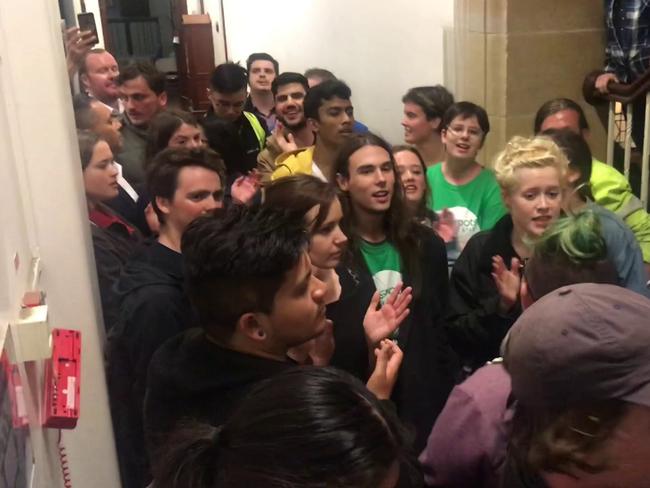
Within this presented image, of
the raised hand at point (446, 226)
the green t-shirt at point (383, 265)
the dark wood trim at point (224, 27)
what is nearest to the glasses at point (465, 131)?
the raised hand at point (446, 226)

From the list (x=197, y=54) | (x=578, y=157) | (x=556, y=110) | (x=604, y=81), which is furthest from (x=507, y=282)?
(x=197, y=54)

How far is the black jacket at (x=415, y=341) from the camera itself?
6.07ft

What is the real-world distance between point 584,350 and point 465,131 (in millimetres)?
2085

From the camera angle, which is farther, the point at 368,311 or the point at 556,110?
the point at 556,110

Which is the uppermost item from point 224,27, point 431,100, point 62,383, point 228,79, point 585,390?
point 224,27

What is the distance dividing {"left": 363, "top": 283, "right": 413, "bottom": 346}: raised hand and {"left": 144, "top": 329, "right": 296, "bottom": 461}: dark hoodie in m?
0.49

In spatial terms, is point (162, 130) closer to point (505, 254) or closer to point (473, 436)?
point (505, 254)

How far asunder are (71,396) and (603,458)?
0.84 meters

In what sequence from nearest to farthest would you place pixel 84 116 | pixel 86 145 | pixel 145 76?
1. pixel 86 145
2. pixel 84 116
3. pixel 145 76

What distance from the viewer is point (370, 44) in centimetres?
501

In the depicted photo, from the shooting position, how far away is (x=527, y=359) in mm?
1028

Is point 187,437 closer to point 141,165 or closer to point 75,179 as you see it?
point 75,179

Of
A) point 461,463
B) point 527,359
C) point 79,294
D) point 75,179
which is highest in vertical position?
point 75,179

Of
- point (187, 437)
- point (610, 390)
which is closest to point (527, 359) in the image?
point (610, 390)
